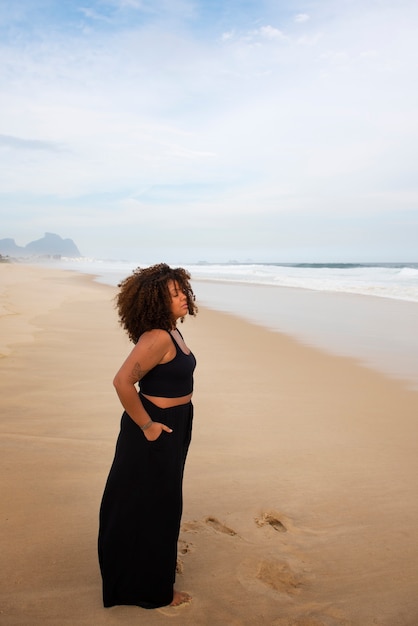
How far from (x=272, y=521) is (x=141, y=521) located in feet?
4.59

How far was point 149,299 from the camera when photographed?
9.12 feet

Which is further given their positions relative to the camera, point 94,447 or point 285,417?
point 285,417

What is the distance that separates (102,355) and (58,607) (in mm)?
6473

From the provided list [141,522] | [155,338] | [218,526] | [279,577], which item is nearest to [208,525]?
[218,526]

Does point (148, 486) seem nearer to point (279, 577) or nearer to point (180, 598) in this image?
point (180, 598)

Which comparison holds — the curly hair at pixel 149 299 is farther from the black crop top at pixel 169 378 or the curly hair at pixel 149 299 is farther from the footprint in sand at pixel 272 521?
the footprint in sand at pixel 272 521

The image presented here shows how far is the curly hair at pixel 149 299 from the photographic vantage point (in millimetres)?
2775

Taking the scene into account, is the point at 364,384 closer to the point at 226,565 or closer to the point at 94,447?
the point at 94,447

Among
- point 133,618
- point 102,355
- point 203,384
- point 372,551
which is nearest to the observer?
point 133,618

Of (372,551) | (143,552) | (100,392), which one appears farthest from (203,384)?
(143,552)

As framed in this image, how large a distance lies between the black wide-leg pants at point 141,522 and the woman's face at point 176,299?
51cm

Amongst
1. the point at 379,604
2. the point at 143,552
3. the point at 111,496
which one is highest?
the point at 111,496

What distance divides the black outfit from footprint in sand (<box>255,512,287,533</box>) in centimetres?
114

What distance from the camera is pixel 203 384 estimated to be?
24.5 ft
